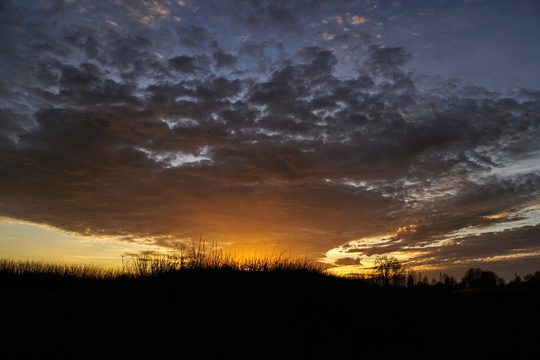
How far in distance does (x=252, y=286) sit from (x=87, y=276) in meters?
12.9

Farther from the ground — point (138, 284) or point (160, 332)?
point (138, 284)

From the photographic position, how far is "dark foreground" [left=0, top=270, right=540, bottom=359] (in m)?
9.15

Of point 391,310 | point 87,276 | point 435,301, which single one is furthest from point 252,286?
point 87,276

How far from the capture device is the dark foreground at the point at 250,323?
360 inches

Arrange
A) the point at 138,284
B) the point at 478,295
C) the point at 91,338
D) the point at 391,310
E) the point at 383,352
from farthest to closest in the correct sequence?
the point at 478,295 → the point at 138,284 → the point at 391,310 → the point at 383,352 → the point at 91,338

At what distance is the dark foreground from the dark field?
0.11 ft

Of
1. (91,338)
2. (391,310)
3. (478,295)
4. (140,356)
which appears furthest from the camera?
(478,295)

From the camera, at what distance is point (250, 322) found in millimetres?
10797

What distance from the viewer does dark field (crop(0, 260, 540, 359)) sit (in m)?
9.16

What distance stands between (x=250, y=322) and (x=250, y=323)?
0.05m

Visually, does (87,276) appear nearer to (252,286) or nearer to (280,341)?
(252,286)

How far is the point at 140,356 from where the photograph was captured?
27.4 feet

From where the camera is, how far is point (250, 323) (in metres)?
10.8

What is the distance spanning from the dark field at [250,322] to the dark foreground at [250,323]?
0.03 m
